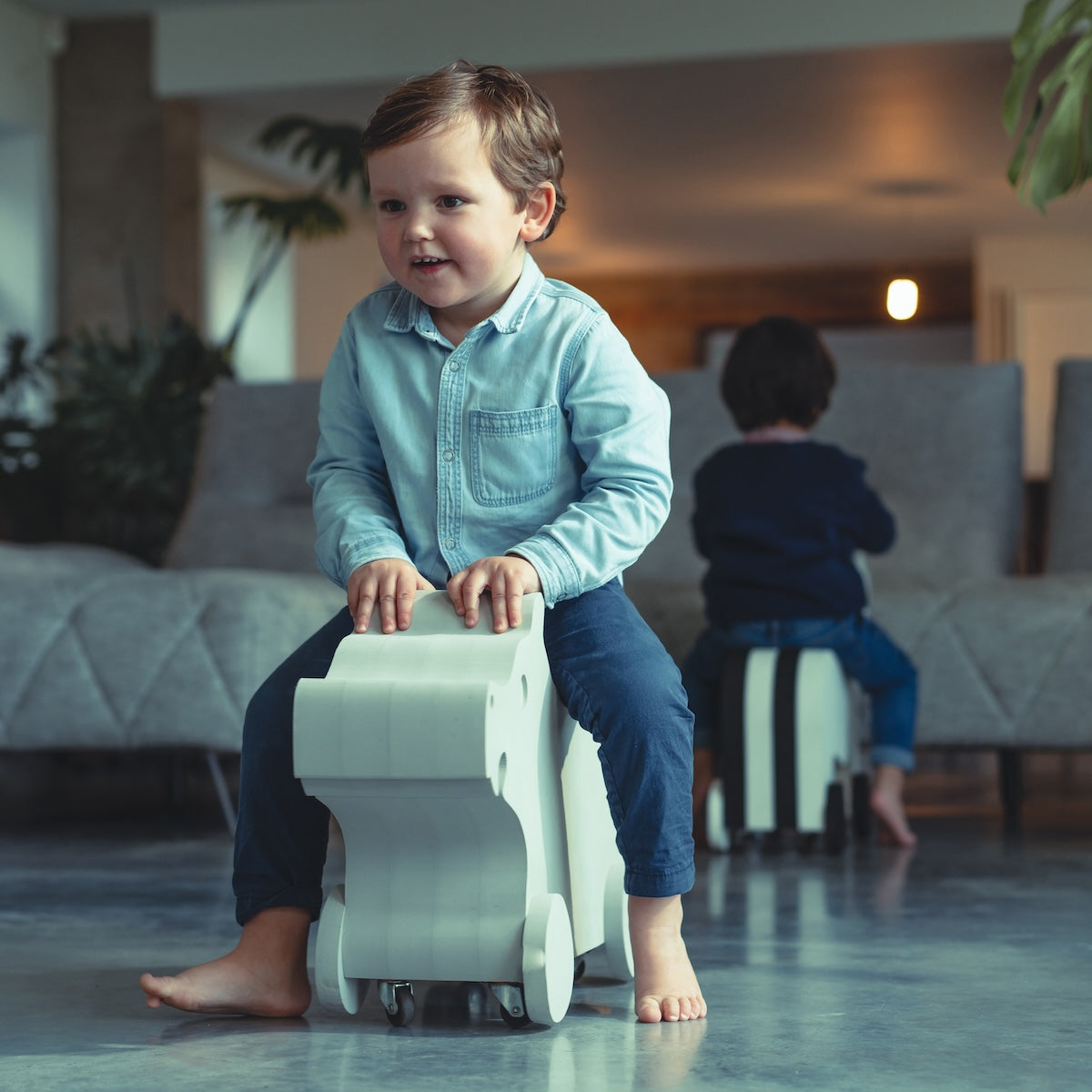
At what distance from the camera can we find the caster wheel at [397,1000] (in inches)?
46.4

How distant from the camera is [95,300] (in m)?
6.12

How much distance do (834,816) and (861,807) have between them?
0.63 ft

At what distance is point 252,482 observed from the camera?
3.50 m

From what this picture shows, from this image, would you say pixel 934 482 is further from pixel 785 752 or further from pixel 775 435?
pixel 785 752

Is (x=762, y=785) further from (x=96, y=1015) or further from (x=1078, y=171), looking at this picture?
(x=96, y=1015)

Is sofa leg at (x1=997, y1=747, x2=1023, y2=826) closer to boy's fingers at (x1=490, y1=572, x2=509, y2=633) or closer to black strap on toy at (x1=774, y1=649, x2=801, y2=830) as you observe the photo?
black strap on toy at (x1=774, y1=649, x2=801, y2=830)

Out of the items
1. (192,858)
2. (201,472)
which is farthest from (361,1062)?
(201,472)

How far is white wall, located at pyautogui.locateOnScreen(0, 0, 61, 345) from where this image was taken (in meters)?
6.07

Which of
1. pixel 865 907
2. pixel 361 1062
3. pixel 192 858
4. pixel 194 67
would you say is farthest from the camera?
pixel 194 67

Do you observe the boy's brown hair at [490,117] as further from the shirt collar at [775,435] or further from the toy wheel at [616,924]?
the shirt collar at [775,435]

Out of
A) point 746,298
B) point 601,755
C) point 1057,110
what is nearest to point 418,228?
point 601,755

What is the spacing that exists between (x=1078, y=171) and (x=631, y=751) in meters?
1.18

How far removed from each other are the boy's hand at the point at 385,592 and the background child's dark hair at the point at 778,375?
4.09 ft

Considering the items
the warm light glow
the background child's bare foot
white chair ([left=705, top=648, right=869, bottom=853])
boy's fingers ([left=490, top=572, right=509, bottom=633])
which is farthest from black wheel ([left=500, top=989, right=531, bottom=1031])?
the warm light glow
